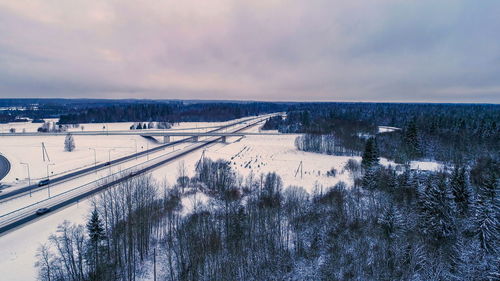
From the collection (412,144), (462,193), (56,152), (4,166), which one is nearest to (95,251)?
(462,193)

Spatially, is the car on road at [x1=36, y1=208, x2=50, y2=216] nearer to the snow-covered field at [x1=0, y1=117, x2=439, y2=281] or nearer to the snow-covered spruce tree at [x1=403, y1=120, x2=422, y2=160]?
the snow-covered field at [x1=0, y1=117, x2=439, y2=281]

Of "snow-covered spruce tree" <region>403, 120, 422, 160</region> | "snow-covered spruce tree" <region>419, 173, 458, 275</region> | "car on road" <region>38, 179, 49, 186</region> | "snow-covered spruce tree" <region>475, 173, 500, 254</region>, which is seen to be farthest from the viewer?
"snow-covered spruce tree" <region>403, 120, 422, 160</region>

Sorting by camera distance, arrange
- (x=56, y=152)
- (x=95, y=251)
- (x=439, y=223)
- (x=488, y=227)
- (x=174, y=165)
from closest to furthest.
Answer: (x=95, y=251) < (x=488, y=227) < (x=439, y=223) < (x=174, y=165) < (x=56, y=152)

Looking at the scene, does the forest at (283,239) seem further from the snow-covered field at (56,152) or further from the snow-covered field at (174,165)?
the snow-covered field at (56,152)

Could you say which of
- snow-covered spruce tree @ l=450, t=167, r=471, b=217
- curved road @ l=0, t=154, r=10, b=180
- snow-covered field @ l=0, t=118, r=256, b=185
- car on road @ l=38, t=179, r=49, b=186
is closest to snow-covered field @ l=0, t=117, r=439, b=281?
snow-covered field @ l=0, t=118, r=256, b=185

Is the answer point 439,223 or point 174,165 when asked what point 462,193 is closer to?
point 439,223

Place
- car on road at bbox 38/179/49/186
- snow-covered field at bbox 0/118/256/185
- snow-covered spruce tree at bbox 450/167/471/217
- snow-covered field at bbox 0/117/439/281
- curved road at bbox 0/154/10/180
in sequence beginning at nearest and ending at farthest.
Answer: snow-covered field at bbox 0/117/439/281 → snow-covered spruce tree at bbox 450/167/471/217 → car on road at bbox 38/179/49/186 → curved road at bbox 0/154/10/180 → snow-covered field at bbox 0/118/256/185

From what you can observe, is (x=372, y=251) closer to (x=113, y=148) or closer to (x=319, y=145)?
(x=319, y=145)

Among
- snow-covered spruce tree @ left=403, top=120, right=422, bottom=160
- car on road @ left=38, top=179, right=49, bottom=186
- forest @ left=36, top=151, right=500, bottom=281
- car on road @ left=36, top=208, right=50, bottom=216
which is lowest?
forest @ left=36, top=151, right=500, bottom=281

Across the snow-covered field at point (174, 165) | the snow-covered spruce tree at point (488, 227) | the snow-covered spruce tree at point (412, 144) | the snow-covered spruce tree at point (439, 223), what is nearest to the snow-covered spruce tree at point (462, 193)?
the snow-covered spruce tree at point (439, 223)
